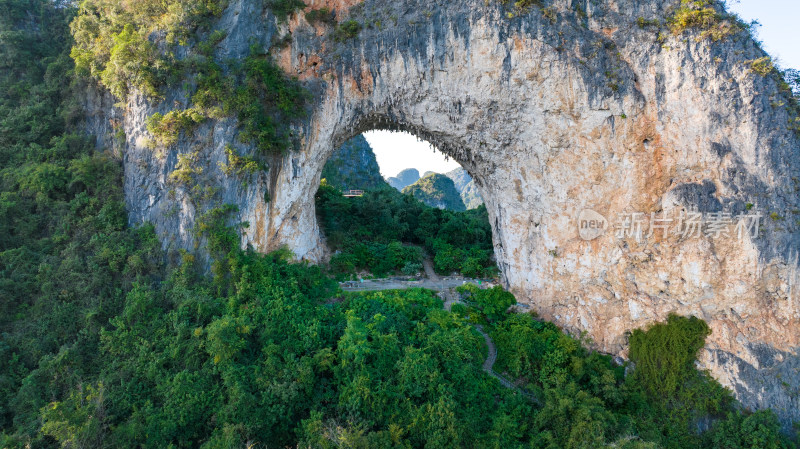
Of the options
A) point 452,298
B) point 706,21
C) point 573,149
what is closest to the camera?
point 706,21

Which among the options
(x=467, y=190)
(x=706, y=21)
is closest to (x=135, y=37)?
(x=706, y=21)

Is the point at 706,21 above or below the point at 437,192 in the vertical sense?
above

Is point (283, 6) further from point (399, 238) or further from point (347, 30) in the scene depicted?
point (399, 238)

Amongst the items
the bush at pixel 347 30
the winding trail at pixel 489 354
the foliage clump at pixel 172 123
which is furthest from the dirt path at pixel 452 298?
the bush at pixel 347 30

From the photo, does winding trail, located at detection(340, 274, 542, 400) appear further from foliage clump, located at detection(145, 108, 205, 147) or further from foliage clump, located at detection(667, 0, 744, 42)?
foliage clump, located at detection(667, 0, 744, 42)

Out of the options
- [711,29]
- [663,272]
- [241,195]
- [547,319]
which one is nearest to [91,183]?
[241,195]

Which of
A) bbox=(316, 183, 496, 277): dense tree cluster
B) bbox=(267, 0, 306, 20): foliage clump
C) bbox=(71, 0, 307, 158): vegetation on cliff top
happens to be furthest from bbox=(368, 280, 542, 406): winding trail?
bbox=(267, 0, 306, 20): foliage clump

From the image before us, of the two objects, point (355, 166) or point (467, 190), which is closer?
point (355, 166)

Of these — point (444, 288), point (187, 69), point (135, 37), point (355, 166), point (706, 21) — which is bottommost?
point (444, 288)
